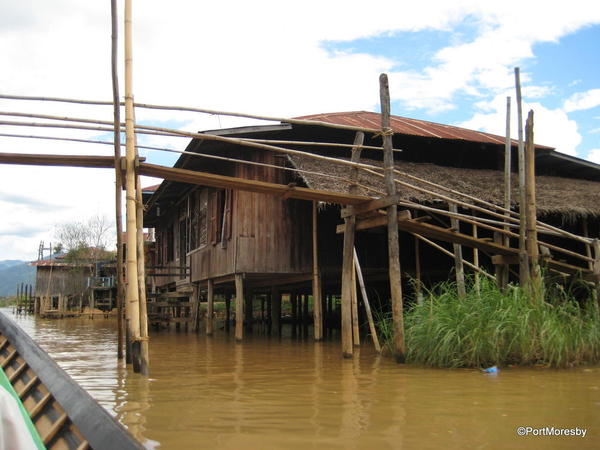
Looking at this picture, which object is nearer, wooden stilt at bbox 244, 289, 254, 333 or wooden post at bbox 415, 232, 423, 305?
wooden post at bbox 415, 232, 423, 305

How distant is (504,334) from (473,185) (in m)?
5.57

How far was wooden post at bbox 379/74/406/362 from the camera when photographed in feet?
22.4

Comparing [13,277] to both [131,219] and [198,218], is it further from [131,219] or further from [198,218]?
[131,219]

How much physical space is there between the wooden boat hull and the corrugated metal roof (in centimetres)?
876

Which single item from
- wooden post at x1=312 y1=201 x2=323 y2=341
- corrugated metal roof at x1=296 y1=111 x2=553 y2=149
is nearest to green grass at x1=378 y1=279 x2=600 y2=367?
wooden post at x1=312 y1=201 x2=323 y2=341

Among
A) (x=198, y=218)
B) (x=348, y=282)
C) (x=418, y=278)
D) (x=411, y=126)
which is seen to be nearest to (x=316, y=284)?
(x=418, y=278)

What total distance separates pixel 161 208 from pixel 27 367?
15173 mm

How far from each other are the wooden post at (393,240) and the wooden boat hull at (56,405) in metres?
4.14

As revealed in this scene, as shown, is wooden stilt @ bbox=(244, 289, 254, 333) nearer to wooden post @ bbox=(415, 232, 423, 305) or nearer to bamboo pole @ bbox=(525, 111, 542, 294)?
wooden post @ bbox=(415, 232, 423, 305)

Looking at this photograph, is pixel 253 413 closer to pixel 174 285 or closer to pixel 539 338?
pixel 539 338

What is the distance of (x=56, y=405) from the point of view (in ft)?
8.93

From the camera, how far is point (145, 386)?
5207mm

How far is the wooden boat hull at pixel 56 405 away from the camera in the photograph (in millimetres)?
2014

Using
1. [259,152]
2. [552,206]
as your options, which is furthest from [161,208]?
[552,206]
